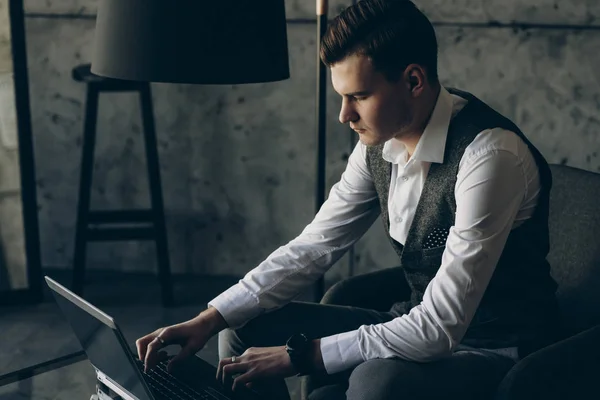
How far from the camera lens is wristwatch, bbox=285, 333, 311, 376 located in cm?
190

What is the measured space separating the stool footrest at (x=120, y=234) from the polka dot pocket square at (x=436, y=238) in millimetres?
1775

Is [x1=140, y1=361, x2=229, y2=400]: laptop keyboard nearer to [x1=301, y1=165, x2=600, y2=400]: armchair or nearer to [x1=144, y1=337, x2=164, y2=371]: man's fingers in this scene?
[x1=144, y1=337, x2=164, y2=371]: man's fingers

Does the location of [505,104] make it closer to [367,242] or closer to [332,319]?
[367,242]

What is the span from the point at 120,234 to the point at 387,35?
1.94 meters

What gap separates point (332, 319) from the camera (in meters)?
2.13

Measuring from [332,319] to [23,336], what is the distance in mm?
1646

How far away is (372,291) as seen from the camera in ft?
7.45

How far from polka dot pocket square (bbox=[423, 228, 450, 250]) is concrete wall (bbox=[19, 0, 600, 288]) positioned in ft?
5.33

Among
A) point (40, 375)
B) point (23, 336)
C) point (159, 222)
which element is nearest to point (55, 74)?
point (159, 222)

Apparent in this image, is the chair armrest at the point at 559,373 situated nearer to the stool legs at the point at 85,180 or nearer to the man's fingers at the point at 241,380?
the man's fingers at the point at 241,380

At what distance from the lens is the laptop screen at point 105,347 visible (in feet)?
5.59

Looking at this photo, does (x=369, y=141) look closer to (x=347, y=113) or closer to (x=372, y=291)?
(x=347, y=113)

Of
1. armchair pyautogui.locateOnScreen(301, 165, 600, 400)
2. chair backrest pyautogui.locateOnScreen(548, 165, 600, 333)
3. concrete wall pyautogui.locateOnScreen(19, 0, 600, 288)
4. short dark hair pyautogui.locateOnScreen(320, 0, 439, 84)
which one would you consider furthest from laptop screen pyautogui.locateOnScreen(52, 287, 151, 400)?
concrete wall pyautogui.locateOnScreen(19, 0, 600, 288)

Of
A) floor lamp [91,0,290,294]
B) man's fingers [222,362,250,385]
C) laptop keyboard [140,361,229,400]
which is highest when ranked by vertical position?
floor lamp [91,0,290,294]
